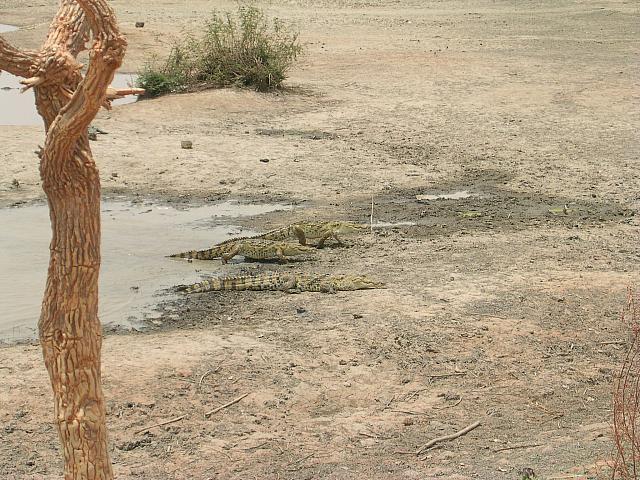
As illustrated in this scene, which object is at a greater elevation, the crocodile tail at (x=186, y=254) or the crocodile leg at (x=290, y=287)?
the crocodile leg at (x=290, y=287)

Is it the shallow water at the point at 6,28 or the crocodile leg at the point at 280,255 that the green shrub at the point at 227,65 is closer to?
the crocodile leg at the point at 280,255

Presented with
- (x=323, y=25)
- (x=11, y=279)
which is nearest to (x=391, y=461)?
(x=11, y=279)

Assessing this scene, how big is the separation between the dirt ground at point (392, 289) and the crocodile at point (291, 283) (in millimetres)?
93

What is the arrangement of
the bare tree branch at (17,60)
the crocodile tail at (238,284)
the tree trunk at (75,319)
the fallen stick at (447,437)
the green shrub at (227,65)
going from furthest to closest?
the green shrub at (227,65) < the crocodile tail at (238,284) < the fallen stick at (447,437) < the tree trunk at (75,319) < the bare tree branch at (17,60)

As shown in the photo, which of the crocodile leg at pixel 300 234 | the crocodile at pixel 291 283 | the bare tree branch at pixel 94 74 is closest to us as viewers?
the bare tree branch at pixel 94 74

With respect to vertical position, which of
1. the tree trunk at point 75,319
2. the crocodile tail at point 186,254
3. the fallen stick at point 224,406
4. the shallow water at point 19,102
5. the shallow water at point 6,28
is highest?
the tree trunk at point 75,319

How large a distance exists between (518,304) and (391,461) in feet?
9.41

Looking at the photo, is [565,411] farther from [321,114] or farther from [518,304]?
[321,114]

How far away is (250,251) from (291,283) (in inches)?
39.2

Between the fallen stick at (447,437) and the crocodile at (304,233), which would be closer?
the fallen stick at (447,437)

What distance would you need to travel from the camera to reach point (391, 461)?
6.30 metres

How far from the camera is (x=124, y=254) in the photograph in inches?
411

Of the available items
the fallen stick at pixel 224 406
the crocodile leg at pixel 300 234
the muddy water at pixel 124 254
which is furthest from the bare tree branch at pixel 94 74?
the crocodile leg at pixel 300 234

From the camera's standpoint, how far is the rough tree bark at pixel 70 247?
4.23 metres
